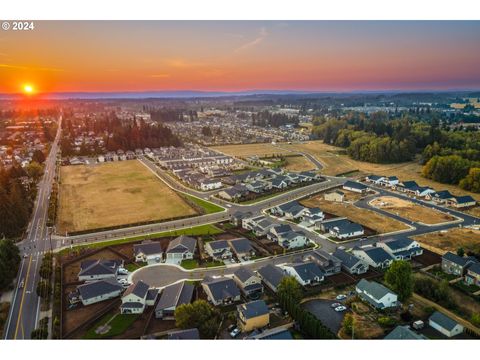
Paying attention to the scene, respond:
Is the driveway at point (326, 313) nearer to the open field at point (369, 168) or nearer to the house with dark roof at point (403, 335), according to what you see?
the house with dark roof at point (403, 335)

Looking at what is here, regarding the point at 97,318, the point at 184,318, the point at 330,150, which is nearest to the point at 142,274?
the point at 97,318

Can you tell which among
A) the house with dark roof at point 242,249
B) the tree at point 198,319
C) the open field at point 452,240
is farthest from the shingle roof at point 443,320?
the house with dark roof at point 242,249

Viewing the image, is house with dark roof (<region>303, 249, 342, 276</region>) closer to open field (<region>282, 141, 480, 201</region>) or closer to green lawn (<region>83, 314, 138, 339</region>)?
green lawn (<region>83, 314, 138, 339</region>)

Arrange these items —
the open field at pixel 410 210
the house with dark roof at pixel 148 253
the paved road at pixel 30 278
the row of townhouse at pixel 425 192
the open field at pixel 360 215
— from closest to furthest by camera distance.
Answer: the paved road at pixel 30 278
the house with dark roof at pixel 148 253
the open field at pixel 360 215
the open field at pixel 410 210
the row of townhouse at pixel 425 192

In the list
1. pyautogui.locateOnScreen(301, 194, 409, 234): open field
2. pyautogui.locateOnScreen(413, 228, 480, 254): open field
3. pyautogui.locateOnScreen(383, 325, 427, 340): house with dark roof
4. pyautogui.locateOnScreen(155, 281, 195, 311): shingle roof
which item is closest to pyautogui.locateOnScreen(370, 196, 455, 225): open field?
pyautogui.locateOnScreen(301, 194, 409, 234): open field

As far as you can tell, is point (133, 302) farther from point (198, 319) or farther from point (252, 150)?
point (252, 150)
